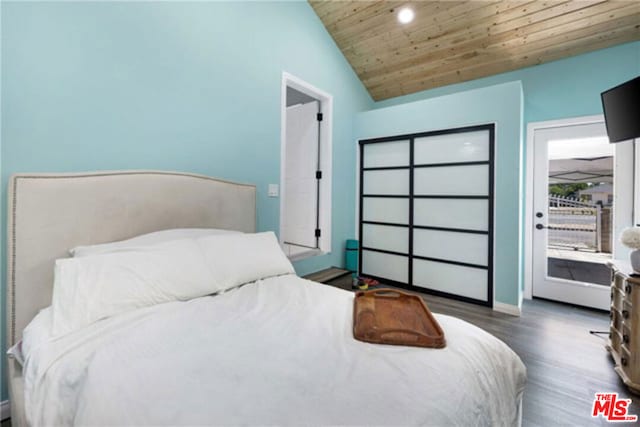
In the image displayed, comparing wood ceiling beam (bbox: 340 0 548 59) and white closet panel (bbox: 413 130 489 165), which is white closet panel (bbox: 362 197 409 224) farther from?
wood ceiling beam (bbox: 340 0 548 59)

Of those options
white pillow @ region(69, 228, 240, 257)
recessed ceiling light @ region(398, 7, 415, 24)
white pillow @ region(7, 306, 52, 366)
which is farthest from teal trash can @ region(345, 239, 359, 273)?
white pillow @ region(7, 306, 52, 366)

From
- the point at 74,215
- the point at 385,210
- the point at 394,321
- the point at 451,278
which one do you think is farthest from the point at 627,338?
the point at 74,215

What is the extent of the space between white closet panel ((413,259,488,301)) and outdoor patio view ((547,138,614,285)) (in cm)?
96

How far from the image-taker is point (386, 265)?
3.73m

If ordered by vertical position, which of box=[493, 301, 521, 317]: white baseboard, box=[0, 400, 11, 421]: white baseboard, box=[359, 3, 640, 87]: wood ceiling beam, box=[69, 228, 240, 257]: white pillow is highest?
box=[359, 3, 640, 87]: wood ceiling beam

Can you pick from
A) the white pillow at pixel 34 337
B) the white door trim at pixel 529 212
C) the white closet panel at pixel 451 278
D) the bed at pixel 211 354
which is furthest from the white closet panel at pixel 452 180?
the white pillow at pixel 34 337

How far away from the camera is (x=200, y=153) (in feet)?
7.22

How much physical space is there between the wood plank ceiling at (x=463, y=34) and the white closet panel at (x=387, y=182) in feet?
4.15

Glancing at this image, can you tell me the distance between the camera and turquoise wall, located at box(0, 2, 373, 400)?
146cm

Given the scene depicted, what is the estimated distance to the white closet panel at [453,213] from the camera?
3.00m

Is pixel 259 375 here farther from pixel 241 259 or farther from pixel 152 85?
pixel 152 85

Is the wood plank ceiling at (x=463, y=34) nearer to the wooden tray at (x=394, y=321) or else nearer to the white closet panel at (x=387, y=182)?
the white closet panel at (x=387, y=182)

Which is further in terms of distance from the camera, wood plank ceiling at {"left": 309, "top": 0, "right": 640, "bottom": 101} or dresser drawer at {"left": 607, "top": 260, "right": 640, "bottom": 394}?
wood plank ceiling at {"left": 309, "top": 0, "right": 640, "bottom": 101}

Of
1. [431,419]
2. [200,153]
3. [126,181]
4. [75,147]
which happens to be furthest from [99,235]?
[431,419]
